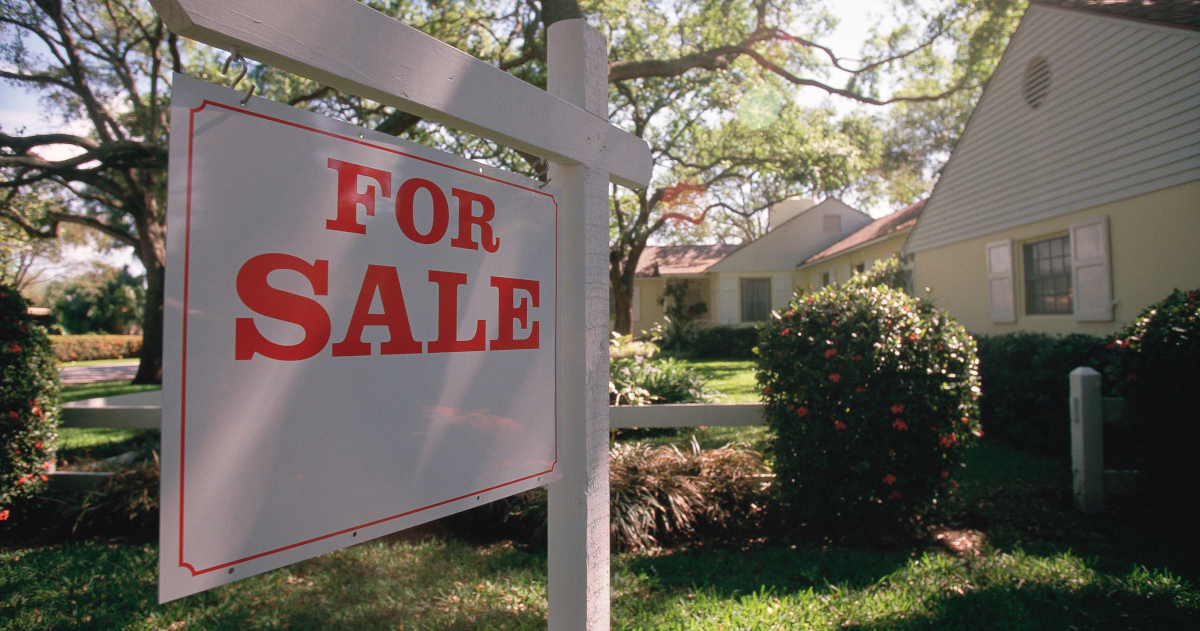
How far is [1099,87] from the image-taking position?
8.27 metres

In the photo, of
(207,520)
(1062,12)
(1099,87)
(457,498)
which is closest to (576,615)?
(457,498)

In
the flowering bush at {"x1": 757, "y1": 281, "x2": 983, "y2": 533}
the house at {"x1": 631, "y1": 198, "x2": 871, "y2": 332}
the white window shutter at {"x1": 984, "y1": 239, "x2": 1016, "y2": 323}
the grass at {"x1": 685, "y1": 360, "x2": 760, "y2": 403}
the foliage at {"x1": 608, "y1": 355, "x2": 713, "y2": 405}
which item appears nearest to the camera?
the flowering bush at {"x1": 757, "y1": 281, "x2": 983, "y2": 533}

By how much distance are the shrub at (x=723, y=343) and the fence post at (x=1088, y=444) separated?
48.1ft

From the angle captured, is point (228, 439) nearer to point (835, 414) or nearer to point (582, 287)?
point (582, 287)

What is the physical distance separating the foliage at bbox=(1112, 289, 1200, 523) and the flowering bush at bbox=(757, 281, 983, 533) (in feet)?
4.28

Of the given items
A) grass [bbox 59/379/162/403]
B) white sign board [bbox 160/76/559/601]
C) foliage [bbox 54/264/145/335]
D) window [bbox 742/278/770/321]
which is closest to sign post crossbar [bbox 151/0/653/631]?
white sign board [bbox 160/76/559/601]

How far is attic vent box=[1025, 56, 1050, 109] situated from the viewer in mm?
9345

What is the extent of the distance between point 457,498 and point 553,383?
50cm

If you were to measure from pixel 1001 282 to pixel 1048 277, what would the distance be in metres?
0.82

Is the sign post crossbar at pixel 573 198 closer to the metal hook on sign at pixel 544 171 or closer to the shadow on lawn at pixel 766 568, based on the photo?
the metal hook on sign at pixel 544 171

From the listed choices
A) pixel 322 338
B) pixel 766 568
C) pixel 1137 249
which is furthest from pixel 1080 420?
pixel 322 338

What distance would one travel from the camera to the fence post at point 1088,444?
4961 mm

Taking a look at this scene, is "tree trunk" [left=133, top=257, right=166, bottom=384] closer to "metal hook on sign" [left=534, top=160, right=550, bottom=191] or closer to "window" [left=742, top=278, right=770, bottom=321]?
"metal hook on sign" [left=534, top=160, right=550, bottom=191]

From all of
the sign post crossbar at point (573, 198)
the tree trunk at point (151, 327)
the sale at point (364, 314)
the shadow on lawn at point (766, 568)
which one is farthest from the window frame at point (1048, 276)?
the tree trunk at point (151, 327)
